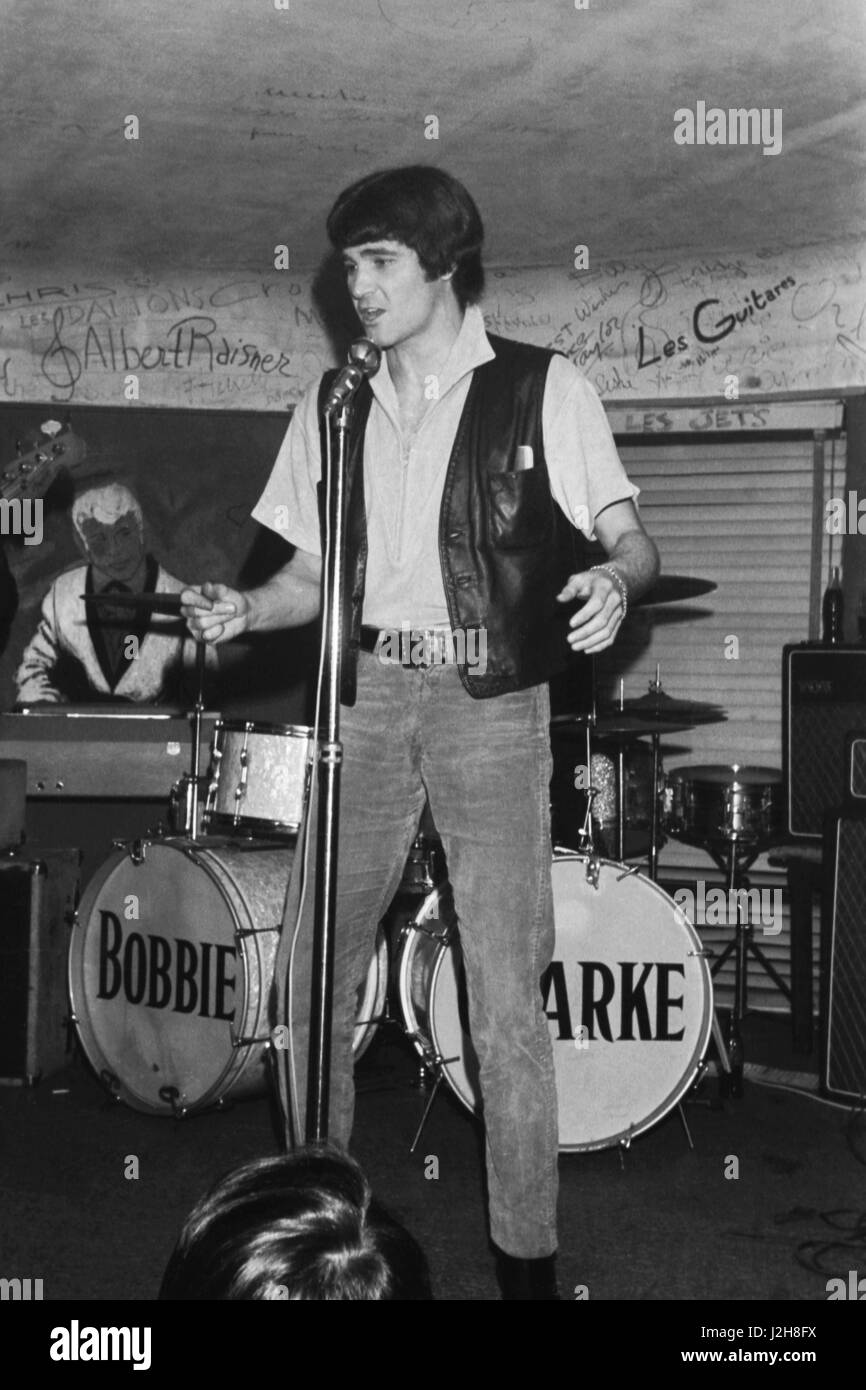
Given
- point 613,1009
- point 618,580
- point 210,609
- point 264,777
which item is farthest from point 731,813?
point 210,609

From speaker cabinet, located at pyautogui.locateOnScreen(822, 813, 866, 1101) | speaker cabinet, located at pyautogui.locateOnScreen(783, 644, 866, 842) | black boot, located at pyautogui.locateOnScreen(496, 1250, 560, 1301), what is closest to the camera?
black boot, located at pyautogui.locateOnScreen(496, 1250, 560, 1301)

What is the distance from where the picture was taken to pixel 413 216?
2.52 m

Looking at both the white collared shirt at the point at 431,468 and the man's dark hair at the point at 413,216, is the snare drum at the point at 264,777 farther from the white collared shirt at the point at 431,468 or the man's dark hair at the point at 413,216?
the man's dark hair at the point at 413,216

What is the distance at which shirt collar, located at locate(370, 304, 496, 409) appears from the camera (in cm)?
261

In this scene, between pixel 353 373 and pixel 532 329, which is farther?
pixel 532 329

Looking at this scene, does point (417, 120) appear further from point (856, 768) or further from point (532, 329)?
point (856, 768)

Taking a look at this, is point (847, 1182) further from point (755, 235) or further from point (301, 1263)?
point (755, 235)

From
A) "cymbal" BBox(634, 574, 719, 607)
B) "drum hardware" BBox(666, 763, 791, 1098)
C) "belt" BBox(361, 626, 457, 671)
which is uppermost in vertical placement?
"cymbal" BBox(634, 574, 719, 607)

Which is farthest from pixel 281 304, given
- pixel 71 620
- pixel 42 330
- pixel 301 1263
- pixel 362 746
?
pixel 301 1263

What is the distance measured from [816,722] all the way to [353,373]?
10.00 ft

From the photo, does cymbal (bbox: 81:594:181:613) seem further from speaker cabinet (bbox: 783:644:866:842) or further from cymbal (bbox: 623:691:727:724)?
speaker cabinet (bbox: 783:644:866:842)

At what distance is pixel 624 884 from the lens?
3.64 metres

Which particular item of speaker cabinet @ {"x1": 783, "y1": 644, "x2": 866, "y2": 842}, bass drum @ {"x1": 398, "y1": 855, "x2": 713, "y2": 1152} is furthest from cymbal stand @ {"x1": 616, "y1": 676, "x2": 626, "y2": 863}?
bass drum @ {"x1": 398, "y1": 855, "x2": 713, "y2": 1152}

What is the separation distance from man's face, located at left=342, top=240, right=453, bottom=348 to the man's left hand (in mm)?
688
